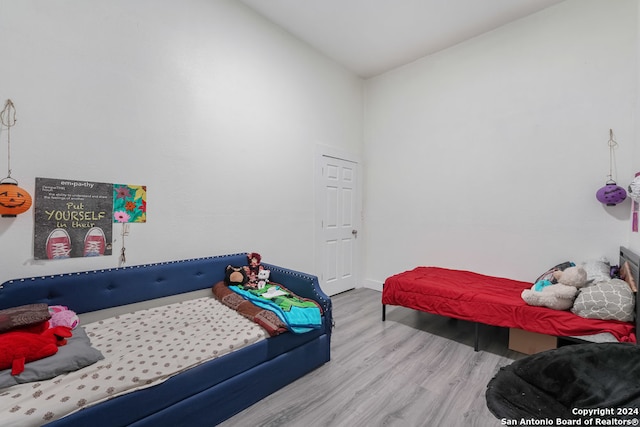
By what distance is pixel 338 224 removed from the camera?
4.22 metres

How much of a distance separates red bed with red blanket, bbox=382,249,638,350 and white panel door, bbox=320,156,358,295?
1.16m

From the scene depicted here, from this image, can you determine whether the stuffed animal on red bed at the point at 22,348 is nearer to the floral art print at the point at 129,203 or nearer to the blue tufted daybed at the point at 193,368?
the blue tufted daybed at the point at 193,368

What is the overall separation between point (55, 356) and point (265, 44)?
334 centimetres

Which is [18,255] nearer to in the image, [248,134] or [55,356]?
[55,356]

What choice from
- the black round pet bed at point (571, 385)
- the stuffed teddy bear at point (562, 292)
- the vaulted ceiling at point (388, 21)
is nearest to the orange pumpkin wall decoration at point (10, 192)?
the vaulted ceiling at point (388, 21)

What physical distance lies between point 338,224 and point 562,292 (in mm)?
2645

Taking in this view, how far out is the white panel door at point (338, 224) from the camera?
13.2ft

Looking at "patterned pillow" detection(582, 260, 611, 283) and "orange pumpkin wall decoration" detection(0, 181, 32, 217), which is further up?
"orange pumpkin wall decoration" detection(0, 181, 32, 217)

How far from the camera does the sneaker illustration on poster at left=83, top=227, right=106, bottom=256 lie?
2107mm

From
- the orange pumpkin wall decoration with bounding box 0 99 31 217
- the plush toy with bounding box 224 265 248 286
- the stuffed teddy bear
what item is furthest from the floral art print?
the stuffed teddy bear

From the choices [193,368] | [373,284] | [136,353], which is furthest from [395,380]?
[373,284]

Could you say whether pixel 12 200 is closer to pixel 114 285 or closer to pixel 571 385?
pixel 114 285

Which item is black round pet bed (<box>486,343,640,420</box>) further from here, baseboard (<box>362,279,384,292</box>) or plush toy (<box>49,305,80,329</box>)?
baseboard (<box>362,279,384,292</box>)

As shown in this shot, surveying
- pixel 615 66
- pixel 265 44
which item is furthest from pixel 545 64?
pixel 265 44
